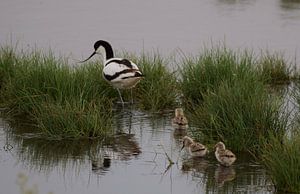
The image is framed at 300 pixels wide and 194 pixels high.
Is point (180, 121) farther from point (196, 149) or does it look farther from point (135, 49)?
point (135, 49)

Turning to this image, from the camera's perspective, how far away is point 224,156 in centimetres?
909

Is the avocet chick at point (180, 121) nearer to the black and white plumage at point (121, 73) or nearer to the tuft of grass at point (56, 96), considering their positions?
the tuft of grass at point (56, 96)

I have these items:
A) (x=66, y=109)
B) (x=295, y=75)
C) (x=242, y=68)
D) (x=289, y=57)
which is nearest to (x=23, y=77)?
(x=66, y=109)

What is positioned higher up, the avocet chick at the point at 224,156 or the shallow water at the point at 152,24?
the shallow water at the point at 152,24

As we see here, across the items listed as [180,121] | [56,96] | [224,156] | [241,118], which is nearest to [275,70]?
[180,121]

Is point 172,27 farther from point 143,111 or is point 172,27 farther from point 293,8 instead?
point 143,111

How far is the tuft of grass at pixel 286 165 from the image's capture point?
810 cm

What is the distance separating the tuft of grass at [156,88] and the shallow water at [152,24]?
3589 mm

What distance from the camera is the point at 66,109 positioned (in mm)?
10359

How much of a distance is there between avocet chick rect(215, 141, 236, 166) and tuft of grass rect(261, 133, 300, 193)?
708 millimetres

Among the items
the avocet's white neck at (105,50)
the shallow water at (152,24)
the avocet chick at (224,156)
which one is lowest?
the avocet chick at (224,156)

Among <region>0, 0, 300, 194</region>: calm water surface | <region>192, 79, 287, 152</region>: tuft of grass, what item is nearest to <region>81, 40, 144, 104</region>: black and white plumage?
<region>0, 0, 300, 194</region>: calm water surface

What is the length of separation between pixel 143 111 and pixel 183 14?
34.2ft

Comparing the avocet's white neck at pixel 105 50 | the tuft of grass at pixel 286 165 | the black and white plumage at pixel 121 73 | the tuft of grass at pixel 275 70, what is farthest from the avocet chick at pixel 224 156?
the tuft of grass at pixel 275 70
